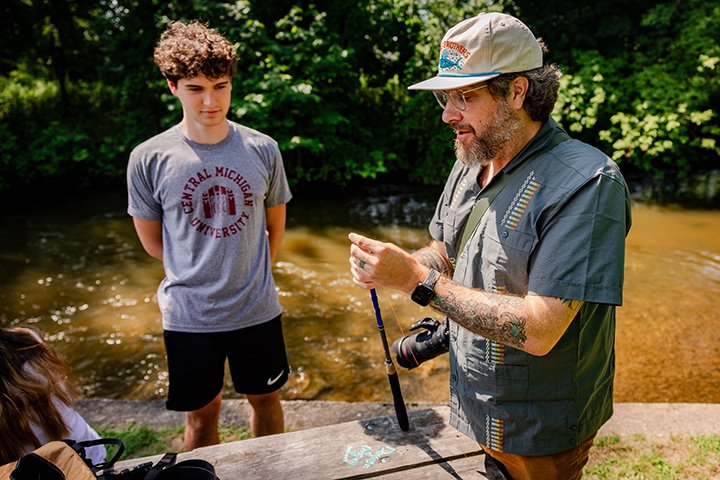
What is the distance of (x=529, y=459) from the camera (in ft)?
5.53

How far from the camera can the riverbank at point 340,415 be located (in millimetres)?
3195

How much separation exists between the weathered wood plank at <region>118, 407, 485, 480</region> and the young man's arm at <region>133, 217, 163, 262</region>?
1.10m

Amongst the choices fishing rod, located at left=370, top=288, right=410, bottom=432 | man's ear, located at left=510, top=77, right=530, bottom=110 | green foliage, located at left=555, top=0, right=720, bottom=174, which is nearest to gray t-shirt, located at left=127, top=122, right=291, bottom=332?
fishing rod, located at left=370, top=288, right=410, bottom=432

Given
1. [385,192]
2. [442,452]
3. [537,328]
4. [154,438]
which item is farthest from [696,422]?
[385,192]

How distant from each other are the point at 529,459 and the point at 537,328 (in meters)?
0.53

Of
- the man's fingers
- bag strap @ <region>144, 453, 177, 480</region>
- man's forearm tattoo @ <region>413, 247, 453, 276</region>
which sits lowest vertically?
bag strap @ <region>144, 453, 177, 480</region>

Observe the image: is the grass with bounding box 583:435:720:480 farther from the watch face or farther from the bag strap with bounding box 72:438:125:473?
the bag strap with bounding box 72:438:125:473

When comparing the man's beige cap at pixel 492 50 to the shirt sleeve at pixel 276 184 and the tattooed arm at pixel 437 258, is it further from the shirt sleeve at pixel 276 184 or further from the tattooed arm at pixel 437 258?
the shirt sleeve at pixel 276 184

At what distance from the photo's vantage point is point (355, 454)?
2057mm

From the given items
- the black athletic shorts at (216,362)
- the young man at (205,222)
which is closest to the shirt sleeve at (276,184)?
the young man at (205,222)

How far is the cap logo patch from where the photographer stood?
1.61m

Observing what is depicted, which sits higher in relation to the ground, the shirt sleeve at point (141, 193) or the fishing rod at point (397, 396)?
the shirt sleeve at point (141, 193)

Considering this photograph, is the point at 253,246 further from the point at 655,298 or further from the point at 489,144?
the point at 655,298

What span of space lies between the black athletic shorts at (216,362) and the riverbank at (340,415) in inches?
34.9
